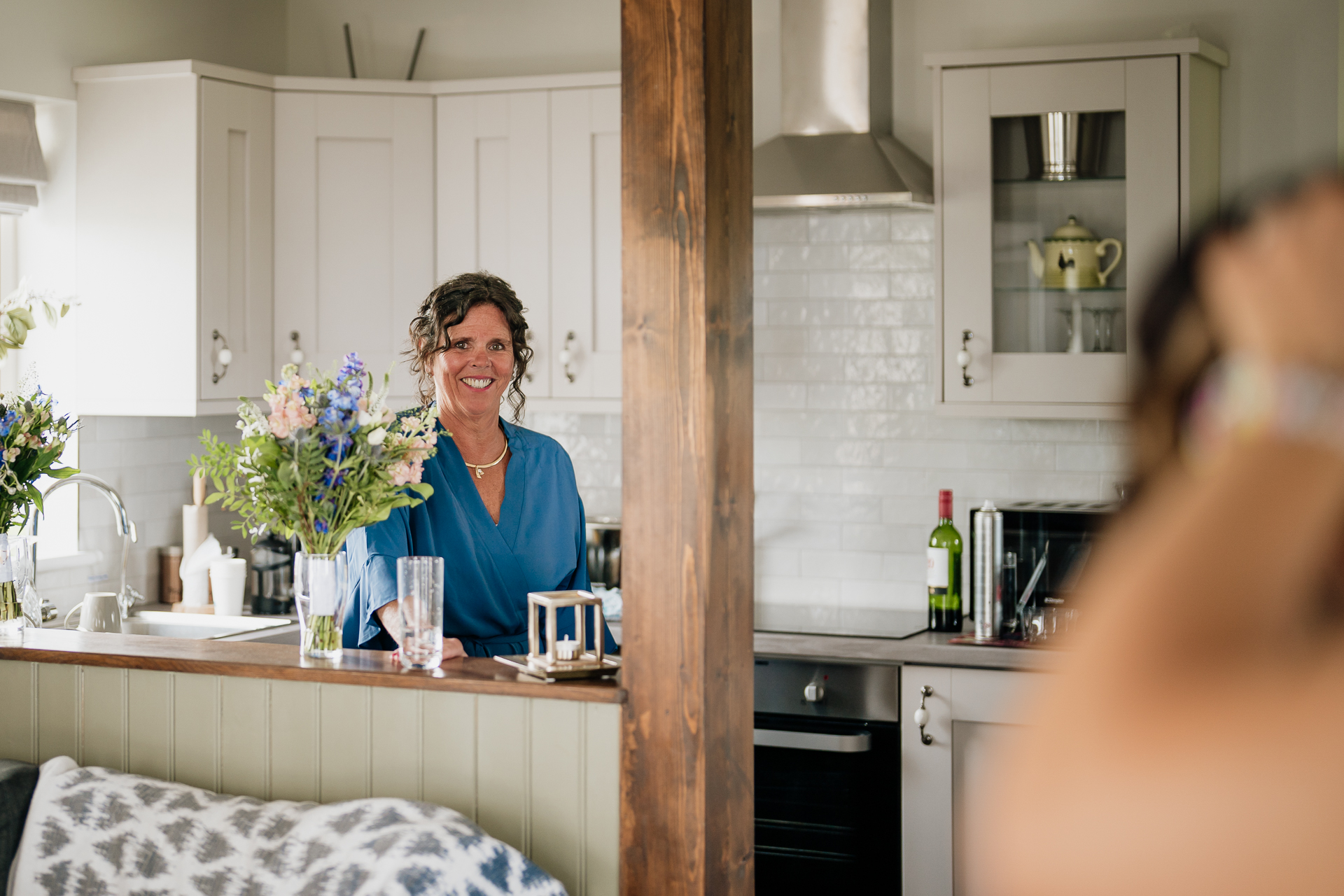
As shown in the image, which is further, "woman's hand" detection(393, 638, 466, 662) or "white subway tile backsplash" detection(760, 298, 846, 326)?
"white subway tile backsplash" detection(760, 298, 846, 326)

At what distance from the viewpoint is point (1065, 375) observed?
3.42m

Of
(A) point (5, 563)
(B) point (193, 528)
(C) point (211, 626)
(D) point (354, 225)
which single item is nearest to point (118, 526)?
(C) point (211, 626)

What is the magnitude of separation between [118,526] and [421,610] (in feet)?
5.65

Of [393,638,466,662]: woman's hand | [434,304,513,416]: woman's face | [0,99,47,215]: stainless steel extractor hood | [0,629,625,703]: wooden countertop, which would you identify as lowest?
[0,629,625,703]: wooden countertop

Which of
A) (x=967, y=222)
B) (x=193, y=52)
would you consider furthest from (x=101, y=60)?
(x=967, y=222)

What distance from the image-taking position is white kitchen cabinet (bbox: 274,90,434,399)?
385 cm

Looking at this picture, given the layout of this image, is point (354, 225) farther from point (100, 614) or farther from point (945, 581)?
point (945, 581)

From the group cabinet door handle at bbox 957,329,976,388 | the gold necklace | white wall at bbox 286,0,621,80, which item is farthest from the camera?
white wall at bbox 286,0,621,80

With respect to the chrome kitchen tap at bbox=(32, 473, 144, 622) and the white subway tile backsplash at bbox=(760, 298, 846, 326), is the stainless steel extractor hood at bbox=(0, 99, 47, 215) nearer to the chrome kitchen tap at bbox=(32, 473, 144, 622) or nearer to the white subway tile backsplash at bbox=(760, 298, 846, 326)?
the chrome kitchen tap at bbox=(32, 473, 144, 622)

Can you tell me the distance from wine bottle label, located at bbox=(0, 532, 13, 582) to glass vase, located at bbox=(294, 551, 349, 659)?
0.67 metres

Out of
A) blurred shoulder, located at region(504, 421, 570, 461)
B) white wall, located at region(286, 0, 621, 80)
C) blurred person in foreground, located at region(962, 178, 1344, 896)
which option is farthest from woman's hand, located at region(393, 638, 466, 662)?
white wall, located at region(286, 0, 621, 80)

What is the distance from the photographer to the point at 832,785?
3273 mm

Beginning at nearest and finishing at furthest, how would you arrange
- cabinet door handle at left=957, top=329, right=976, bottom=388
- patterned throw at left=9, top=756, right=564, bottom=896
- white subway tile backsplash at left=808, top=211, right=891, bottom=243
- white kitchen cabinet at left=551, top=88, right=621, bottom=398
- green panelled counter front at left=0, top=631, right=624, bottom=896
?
patterned throw at left=9, top=756, right=564, bottom=896 → green panelled counter front at left=0, top=631, right=624, bottom=896 → cabinet door handle at left=957, top=329, right=976, bottom=388 → white kitchen cabinet at left=551, top=88, right=621, bottom=398 → white subway tile backsplash at left=808, top=211, right=891, bottom=243

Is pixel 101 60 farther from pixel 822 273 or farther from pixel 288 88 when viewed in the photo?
pixel 822 273
